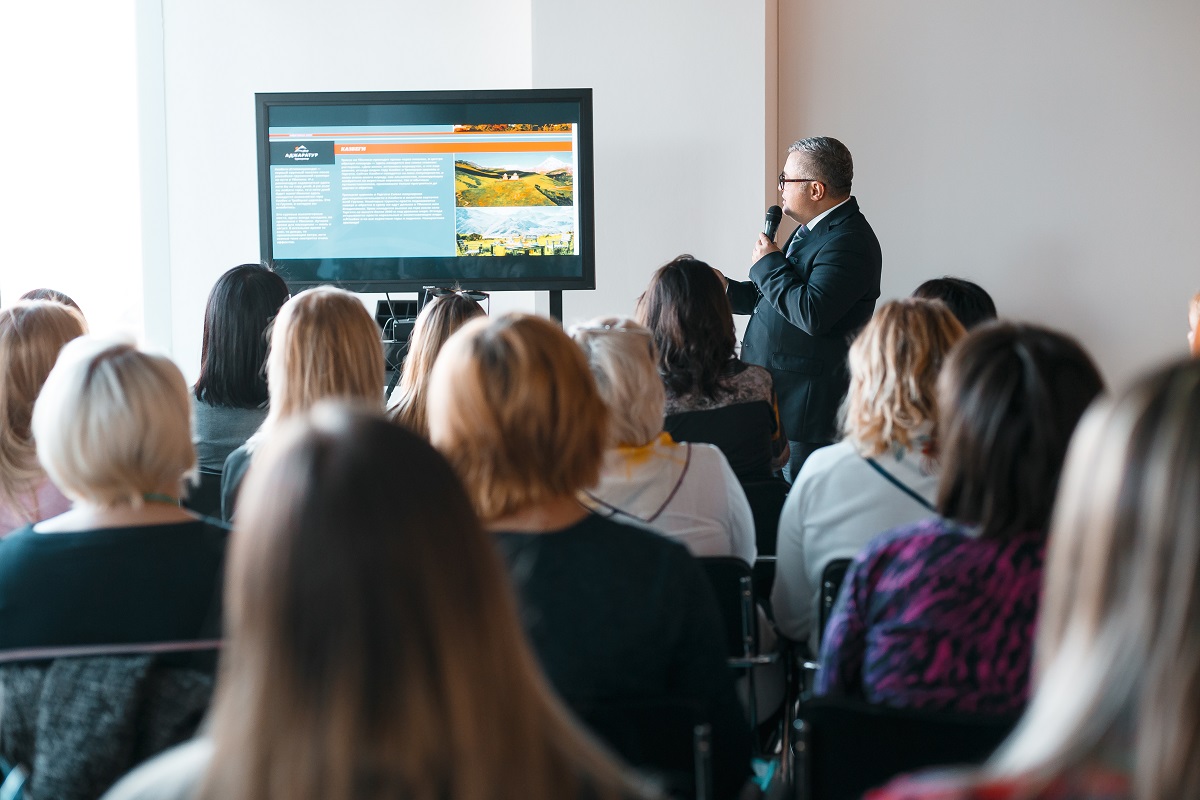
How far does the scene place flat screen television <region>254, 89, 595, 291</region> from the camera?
503 cm

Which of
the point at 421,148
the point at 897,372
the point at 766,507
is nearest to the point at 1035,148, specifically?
the point at 421,148

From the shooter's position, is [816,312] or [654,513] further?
[816,312]

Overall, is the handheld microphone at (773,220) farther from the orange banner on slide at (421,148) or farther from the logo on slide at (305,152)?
the logo on slide at (305,152)

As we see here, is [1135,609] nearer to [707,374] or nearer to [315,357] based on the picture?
[315,357]

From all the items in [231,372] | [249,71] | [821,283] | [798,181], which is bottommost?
[231,372]

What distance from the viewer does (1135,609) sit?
2.55 feet

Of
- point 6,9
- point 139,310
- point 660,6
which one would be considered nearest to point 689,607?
point 660,6

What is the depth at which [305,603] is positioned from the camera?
816mm

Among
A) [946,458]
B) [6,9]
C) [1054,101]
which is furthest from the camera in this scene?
[6,9]

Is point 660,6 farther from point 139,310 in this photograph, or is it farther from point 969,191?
point 139,310

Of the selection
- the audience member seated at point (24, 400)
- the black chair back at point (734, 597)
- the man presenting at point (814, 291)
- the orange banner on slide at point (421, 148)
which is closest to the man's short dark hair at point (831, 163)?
the man presenting at point (814, 291)

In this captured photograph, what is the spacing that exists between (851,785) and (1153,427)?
2.31 feet

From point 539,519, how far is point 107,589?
0.59m

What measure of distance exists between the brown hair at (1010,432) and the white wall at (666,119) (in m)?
3.67
